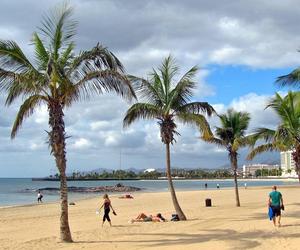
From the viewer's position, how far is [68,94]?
1418 centimetres

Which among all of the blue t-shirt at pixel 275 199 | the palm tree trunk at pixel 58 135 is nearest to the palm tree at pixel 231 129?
the blue t-shirt at pixel 275 199

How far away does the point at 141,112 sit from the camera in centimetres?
2061

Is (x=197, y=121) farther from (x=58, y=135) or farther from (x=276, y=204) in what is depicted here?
(x=58, y=135)

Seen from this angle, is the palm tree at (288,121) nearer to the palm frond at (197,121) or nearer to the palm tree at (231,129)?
the palm frond at (197,121)

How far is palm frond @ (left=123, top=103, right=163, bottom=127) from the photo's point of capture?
2041 cm

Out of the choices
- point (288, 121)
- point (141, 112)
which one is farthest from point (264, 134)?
point (141, 112)

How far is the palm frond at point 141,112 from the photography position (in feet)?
66.9

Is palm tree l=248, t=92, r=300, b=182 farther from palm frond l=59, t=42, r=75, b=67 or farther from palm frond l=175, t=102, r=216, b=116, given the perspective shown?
palm frond l=59, t=42, r=75, b=67

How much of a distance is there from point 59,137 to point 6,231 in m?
8.00

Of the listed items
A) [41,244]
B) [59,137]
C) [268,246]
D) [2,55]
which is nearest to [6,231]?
[41,244]

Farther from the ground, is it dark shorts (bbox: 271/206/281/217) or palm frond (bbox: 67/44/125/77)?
palm frond (bbox: 67/44/125/77)

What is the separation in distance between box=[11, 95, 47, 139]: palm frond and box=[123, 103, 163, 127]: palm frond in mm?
6503

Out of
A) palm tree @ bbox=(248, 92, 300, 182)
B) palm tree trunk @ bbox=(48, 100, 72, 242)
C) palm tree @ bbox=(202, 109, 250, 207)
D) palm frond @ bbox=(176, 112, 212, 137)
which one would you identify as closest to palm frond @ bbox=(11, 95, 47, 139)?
palm tree trunk @ bbox=(48, 100, 72, 242)

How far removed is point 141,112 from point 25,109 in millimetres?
7167
